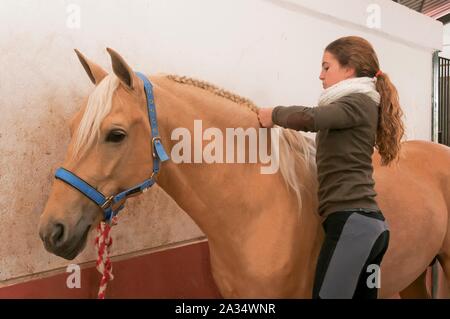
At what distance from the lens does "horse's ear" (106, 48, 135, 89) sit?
35.9 inches

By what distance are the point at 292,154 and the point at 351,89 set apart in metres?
0.28

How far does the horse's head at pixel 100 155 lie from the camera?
899 millimetres

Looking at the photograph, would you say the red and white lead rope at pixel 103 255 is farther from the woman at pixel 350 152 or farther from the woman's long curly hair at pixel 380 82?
the woman's long curly hair at pixel 380 82

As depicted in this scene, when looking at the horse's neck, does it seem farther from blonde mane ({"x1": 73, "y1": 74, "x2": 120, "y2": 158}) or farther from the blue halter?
blonde mane ({"x1": 73, "y1": 74, "x2": 120, "y2": 158})

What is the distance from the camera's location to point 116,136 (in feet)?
3.04

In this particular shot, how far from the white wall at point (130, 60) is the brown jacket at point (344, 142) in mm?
716

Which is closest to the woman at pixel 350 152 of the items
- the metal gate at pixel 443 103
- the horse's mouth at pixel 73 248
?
the horse's mouth at pixel 73 248

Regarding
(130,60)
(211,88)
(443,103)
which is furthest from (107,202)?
(443,103)

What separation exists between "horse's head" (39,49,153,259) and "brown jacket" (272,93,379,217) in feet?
1.32

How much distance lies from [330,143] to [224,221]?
14.7 inches

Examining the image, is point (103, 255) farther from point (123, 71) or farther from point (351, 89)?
point (351, 89)

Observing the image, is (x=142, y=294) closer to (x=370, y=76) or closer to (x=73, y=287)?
(x=73, y=287)

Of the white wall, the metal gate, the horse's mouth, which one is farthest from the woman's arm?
the metal gate
